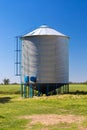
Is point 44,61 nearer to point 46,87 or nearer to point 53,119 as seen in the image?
point 46,87

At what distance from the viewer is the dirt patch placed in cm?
1428

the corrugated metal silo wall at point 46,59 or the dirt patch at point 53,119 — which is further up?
the corrugated metal silo wall at point 46,59

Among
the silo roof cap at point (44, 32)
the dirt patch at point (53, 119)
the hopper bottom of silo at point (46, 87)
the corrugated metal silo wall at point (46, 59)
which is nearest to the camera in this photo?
the dirt patch at point (53, 119)

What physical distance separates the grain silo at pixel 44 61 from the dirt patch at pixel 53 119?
1203cm

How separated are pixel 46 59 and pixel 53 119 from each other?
44.7ft

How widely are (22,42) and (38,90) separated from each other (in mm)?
4779

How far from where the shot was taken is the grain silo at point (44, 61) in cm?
2809

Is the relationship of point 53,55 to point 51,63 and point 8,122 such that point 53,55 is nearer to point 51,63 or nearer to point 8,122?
point 51,63

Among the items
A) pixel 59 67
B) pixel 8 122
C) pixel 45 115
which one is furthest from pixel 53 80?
pixel 8 122

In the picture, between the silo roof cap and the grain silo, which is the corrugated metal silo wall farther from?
the silo roof cap

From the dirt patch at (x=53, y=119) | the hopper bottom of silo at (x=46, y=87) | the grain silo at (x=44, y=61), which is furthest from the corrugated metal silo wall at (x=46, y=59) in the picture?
the dirt patch at (x=53, y=119)

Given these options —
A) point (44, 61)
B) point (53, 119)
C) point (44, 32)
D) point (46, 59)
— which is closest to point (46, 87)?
point (44, 61)

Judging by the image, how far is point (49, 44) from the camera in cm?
2827

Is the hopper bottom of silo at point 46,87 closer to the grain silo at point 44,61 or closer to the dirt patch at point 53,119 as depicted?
the grain silo at point 44,61
